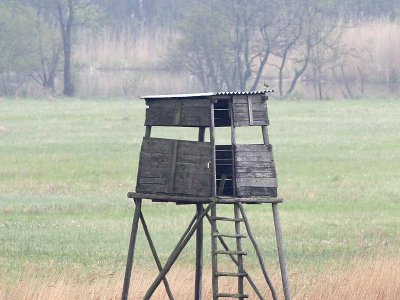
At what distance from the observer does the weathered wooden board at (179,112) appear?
11.8 meters

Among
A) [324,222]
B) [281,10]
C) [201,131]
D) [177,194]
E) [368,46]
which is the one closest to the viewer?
[177,194]

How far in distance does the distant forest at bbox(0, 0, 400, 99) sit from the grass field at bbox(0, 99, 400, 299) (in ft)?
79.2

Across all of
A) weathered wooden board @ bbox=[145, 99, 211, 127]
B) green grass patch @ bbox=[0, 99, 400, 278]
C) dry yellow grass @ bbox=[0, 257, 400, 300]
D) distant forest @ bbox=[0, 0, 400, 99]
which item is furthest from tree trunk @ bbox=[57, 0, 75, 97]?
weathered wooden board @ bbox=[145, 99, 211, 127]

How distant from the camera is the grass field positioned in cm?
1405

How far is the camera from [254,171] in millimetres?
11867

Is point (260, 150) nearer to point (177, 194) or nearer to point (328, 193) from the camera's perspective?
point (177, 194)

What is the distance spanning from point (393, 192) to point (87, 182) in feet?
19.3

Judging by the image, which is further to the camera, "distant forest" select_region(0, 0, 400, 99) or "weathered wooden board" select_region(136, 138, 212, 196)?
"distant forest" select_region(0, 0, 400, 99)

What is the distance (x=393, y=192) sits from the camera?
23.1 m

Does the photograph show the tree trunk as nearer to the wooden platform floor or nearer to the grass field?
the grass field

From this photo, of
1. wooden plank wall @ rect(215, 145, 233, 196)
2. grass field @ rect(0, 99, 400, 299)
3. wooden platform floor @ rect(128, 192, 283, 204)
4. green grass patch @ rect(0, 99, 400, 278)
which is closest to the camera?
wooden platform floor @ rect(128, 192, 283, 204)

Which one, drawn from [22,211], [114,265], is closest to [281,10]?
[22,211]

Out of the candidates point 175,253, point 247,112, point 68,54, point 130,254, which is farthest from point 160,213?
point 68,54

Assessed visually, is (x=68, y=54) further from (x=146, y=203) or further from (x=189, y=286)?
(x=189, y=286)
